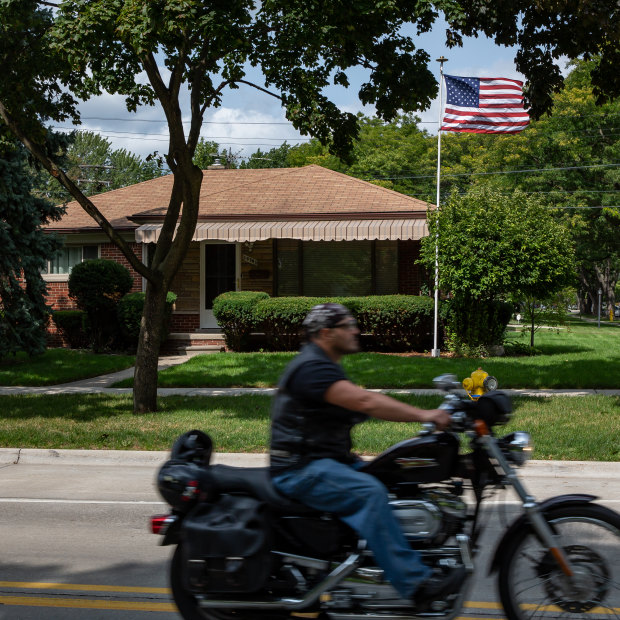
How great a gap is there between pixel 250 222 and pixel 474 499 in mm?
18514

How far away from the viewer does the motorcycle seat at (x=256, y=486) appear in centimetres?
386

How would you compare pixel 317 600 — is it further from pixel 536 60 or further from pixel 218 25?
pixel 536 60

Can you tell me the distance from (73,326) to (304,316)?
6740 millimetres

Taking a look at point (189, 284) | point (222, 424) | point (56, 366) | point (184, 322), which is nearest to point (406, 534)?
point (222, 424)

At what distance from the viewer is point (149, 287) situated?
12.3m

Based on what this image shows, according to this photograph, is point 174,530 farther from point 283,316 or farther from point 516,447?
point 283,316

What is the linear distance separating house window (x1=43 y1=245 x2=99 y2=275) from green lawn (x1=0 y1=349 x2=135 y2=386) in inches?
167

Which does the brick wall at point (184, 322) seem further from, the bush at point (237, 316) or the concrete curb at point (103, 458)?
the concrete curb at point (103, 458)

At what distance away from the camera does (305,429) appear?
392 centimetres

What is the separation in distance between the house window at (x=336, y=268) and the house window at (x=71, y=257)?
5684 millimetres

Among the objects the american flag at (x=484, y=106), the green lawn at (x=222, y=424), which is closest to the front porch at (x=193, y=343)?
the green lawn at (x=222, y=424)

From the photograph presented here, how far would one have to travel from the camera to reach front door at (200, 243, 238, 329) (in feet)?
77.3

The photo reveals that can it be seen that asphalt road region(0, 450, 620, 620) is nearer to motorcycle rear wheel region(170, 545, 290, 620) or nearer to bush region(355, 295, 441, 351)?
motorcycle rear wheel region(170, 545, 290, 620)

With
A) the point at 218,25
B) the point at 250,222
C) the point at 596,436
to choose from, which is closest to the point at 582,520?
the point at 596,436
